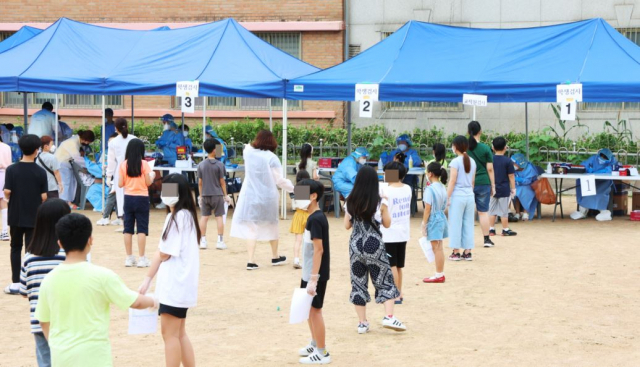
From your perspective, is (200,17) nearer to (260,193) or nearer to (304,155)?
(304,155)

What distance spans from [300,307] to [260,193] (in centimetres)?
462

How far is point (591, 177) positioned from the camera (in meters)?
16.6

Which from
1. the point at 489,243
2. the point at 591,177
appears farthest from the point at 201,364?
the point at 591,177

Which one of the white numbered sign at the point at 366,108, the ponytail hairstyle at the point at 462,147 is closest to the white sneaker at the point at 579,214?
the white numbered sign at the point at 366,108

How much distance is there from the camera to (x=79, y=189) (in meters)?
18.5

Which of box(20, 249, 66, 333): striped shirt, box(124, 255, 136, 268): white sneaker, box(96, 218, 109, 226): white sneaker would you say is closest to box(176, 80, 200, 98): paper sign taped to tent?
box(96, 218, 109, 226): white sneaker

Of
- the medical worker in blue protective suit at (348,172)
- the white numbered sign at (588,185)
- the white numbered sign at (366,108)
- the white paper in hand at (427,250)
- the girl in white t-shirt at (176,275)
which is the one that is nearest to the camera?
the girl in white t-shirt at (176,275)

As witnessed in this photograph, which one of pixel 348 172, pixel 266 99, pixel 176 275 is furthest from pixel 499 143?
pixel 266 99

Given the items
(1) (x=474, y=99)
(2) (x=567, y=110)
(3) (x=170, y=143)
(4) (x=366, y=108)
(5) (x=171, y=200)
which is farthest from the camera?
(3) (x=170, y=143)

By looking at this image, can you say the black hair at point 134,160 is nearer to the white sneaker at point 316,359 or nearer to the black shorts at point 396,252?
the black shorts at point 396,252

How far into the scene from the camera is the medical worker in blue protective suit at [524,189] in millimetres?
17031

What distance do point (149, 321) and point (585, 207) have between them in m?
13.0

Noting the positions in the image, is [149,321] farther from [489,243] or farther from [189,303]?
[489,243]

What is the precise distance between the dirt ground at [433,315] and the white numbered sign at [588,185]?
2.84 meters
